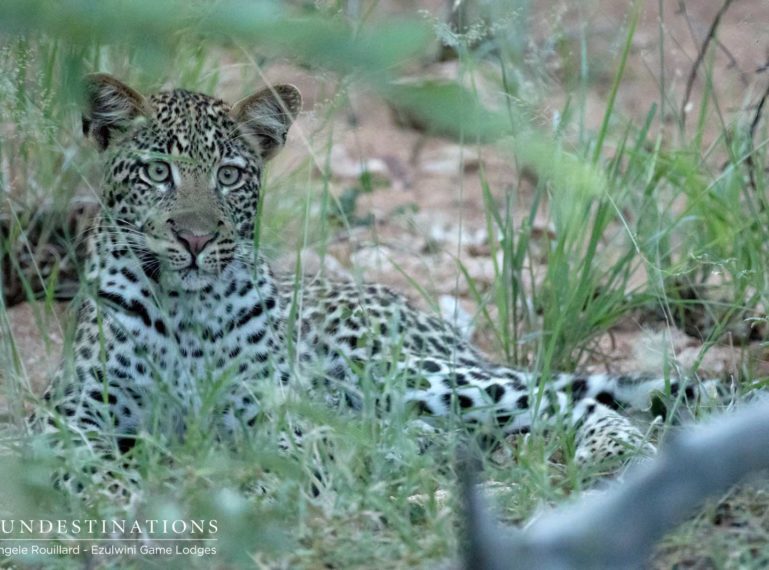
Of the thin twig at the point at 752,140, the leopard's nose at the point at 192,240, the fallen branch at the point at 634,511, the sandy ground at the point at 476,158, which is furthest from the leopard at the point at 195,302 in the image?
the fallen branch at the point at 634,511

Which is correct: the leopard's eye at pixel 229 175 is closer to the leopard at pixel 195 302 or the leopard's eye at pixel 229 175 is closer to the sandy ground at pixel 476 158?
the leopard at pixel 195 302

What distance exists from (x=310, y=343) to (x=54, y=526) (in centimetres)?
231

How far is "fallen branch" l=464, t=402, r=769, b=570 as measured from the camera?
2.23 m

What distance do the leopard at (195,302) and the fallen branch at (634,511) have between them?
2.17 metres

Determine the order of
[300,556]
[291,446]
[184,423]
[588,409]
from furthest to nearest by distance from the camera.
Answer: [588,409], [184,423], [291,446], [300,556]

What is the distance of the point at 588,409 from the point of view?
18.5 feet

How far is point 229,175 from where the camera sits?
5246mm

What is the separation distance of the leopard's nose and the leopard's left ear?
2.01ft

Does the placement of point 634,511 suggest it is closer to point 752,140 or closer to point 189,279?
point 189,279

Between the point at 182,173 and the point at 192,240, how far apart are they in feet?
1.09

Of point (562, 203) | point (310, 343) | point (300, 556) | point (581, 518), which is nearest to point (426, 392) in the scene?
point (310, 343)

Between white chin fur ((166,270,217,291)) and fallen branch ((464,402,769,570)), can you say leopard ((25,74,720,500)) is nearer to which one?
white chin fur ((166,270,217,291))

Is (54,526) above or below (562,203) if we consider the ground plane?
Result: below

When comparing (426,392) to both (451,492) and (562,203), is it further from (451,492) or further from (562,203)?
(451,492)
